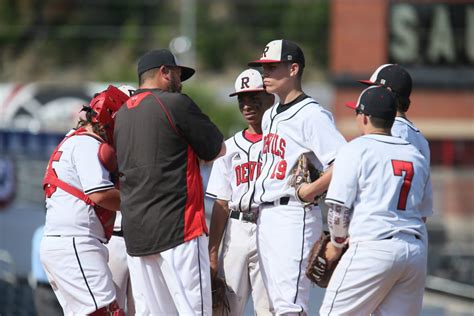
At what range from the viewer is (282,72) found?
710 centimetres

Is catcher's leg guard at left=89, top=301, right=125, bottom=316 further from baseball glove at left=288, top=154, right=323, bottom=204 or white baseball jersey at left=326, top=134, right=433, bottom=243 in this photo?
white baseball jersey at left=326, top=134, right=433, bottom=243

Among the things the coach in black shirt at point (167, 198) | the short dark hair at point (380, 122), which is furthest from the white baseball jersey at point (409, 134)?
the coach in black shirt at point (167, 198)

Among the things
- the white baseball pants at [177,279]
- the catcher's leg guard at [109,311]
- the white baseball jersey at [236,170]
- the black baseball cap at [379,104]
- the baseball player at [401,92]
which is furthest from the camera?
the white baseball jersey at [236,170]

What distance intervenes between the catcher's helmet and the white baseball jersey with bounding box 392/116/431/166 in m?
1.95

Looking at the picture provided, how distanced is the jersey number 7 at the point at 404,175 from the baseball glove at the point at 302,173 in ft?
2.49

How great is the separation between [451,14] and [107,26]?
26.4 meters

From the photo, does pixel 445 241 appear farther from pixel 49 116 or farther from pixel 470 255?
pixel 49 116

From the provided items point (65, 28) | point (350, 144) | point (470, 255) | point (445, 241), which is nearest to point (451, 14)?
point (445, 241)

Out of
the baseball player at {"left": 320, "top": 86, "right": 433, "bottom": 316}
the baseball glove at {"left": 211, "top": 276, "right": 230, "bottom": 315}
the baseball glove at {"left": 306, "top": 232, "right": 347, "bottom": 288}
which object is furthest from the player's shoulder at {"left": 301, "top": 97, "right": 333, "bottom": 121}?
the baseball glove at {"left": 211, "top": 276, "right": 230, "bottom": 315}

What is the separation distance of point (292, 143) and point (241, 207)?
0.72m

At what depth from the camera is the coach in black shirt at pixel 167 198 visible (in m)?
6.47

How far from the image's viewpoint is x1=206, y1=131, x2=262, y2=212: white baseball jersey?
24.8 feet

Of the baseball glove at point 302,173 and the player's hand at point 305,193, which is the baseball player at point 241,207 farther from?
the player's hand at point 305,193

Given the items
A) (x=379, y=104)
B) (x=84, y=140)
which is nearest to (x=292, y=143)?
(x=379, y=104)
